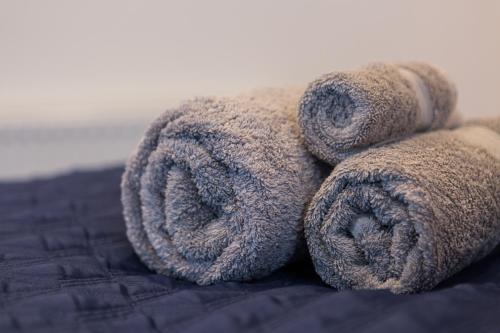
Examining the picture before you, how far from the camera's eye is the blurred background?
169 cm

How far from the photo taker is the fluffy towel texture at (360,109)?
2.08 ft

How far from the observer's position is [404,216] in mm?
563

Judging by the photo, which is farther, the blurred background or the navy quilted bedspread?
the blurred background

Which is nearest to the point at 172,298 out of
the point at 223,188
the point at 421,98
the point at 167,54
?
the point at 223,188

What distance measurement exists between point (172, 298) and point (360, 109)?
0.29 m

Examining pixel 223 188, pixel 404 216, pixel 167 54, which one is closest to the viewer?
Result: pixel 404 216

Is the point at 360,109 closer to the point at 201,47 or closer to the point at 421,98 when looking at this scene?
the point at 421,98

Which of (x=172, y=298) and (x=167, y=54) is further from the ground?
(x=167, y=54)

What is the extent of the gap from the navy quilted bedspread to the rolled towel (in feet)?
0.11

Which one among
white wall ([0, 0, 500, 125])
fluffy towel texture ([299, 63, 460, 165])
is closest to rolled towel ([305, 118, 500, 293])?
fluffy towel texture ([299, 63, 460, 165])

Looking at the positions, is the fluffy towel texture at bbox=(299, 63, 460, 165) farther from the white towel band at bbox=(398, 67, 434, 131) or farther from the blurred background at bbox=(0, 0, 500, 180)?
the blurred background at bbox=(0, 0, 500, 180)

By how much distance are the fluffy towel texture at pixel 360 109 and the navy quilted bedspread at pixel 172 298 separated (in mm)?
170

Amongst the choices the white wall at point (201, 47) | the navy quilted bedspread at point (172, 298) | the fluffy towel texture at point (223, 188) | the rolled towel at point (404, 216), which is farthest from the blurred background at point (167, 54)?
the rolled towel at point (404, 216)

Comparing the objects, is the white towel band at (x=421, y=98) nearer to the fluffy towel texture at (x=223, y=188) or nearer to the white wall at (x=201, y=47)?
the fluffy towel texture at (x=223, y=188)
